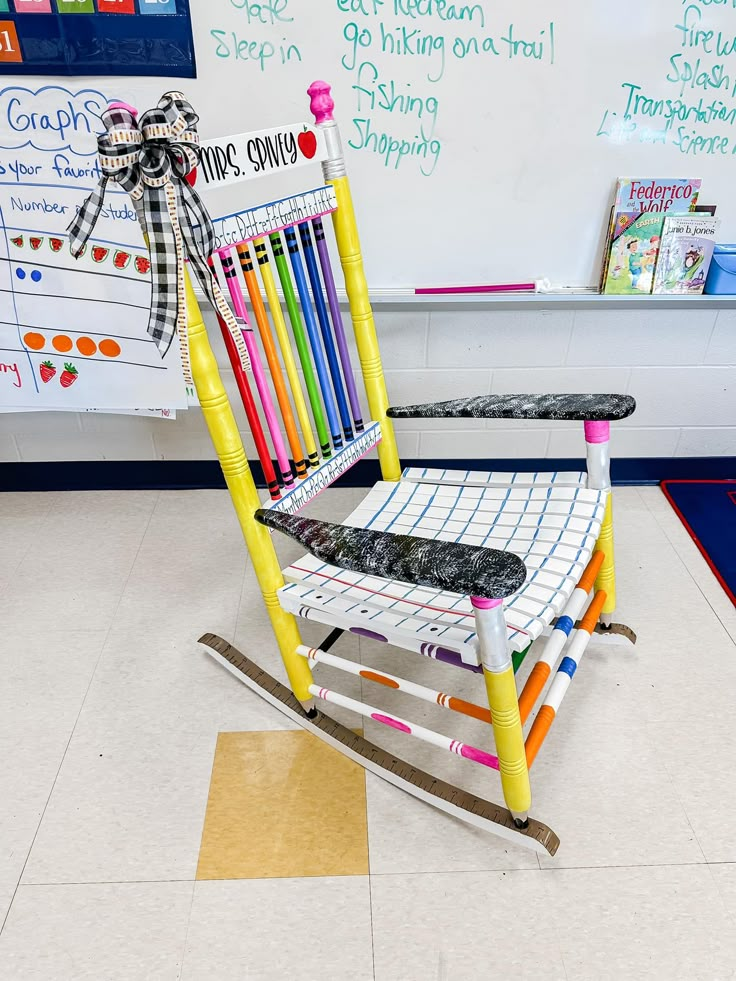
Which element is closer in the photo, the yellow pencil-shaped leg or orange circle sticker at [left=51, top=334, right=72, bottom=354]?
the yellow pencil-shaped leg

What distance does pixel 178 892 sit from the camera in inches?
39.1

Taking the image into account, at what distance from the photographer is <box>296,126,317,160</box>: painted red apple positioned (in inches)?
41.0

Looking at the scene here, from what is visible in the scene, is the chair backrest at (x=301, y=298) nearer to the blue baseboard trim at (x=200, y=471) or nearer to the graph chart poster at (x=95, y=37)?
the graph chart poster at (x=95, y=37)

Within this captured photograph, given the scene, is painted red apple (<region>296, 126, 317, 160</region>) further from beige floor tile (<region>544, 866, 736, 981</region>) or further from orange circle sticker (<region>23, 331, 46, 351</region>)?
beige floor tile (<region>544, 866, 736, 981</region>)

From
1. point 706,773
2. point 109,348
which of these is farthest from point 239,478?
point 706,773

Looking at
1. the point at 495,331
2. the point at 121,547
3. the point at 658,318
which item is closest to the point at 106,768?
the point at 121,547

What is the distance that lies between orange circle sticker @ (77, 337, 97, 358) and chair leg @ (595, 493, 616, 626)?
1284 mm

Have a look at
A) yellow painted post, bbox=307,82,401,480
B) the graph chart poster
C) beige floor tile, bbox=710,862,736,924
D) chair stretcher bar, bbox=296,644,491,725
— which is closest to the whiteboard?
the graph chart poster

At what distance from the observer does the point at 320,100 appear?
1045 mm

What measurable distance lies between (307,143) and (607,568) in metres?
0.97

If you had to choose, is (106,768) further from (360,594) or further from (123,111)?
(123,111)

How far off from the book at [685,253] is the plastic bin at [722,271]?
0.02m

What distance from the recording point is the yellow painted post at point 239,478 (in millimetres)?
879

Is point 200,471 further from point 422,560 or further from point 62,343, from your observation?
point 422,560
